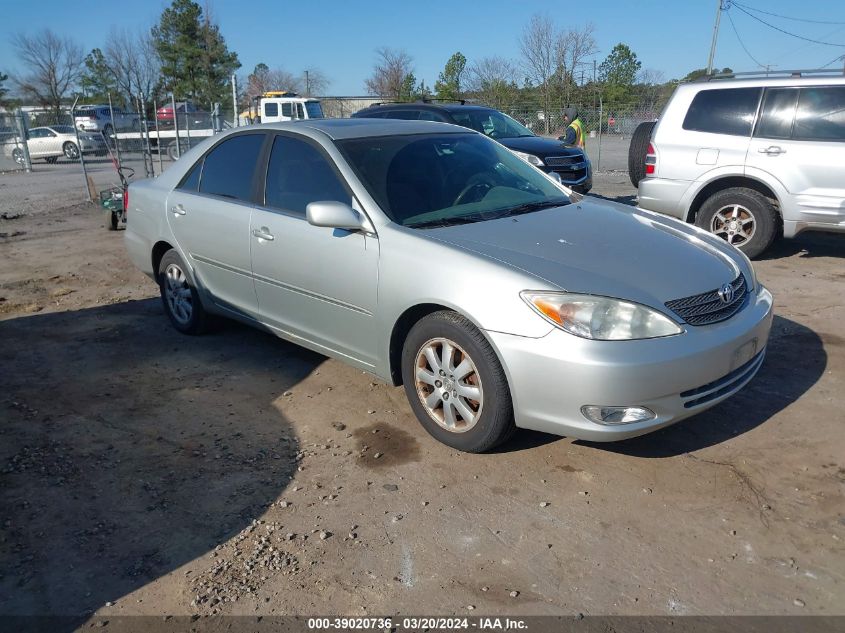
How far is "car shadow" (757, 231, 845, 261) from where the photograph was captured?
7818 mm

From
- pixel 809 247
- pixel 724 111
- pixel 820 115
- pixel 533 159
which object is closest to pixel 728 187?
pixel 724 111

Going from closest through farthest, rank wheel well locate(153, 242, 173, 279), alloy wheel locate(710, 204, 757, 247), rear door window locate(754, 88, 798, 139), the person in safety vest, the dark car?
wheel well locate(153, 242, 173, 279) → rear door window locate(754, 88, 798, 139) → alloy wheel locate(710, 204, 757, 247) → the dark car → the person in safety vest

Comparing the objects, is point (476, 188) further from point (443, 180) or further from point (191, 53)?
point (191, 53)

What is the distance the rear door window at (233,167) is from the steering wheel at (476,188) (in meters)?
1.50

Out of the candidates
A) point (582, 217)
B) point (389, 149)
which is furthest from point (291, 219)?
point (582, 217)

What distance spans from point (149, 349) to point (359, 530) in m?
3.09

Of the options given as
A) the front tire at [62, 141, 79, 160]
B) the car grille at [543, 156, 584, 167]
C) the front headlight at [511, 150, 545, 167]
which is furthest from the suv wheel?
the front tire at [62, 141, 79, 160]

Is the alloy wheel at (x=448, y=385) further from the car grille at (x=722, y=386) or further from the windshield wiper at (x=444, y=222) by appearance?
the car grille at (x=722, y=386)

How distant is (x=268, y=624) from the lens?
2.50 meters

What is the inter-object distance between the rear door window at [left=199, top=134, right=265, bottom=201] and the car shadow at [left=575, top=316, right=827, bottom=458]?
2.82 meters

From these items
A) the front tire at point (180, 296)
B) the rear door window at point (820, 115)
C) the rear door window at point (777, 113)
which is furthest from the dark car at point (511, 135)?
the front tire at point (180, 296)

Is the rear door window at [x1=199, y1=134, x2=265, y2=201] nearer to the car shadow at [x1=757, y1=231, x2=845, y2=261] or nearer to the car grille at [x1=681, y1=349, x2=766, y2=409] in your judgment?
the car grille at [x1=681, y1=349, x2=766, y2=409]

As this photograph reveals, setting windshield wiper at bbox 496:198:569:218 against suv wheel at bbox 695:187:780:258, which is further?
suv wheel at bbox 695:187:780:258

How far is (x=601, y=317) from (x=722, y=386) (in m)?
0.77
